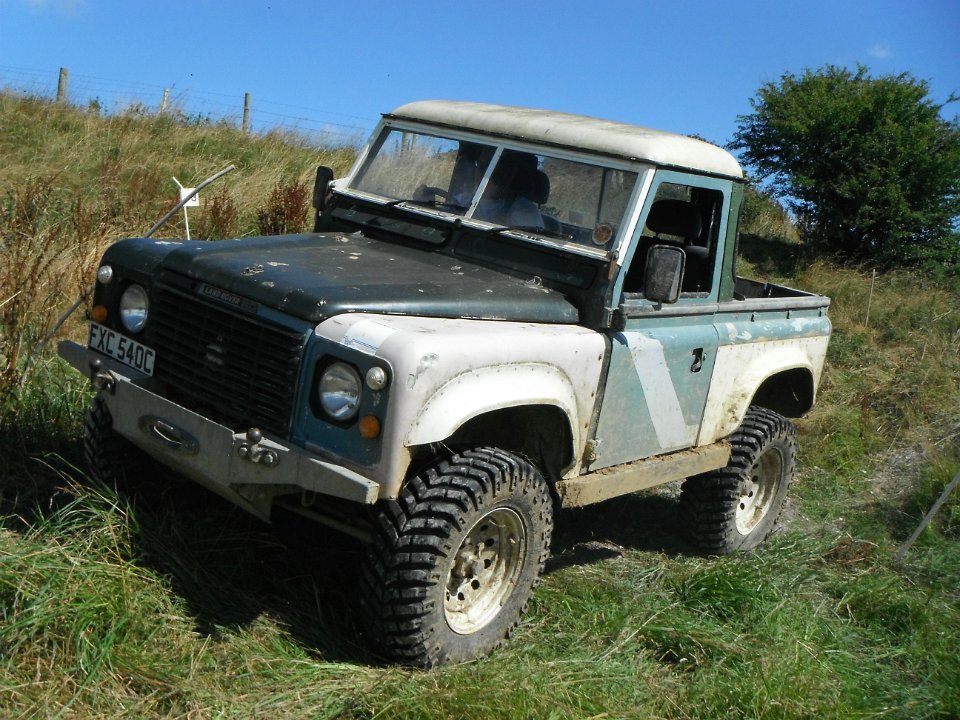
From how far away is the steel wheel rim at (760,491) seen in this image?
5902mm

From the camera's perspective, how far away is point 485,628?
13.2ft

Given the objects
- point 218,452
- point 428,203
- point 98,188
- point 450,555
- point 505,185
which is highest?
point 505,185

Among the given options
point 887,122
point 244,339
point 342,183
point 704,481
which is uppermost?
point 887,122

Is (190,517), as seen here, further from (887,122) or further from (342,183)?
(887,122)

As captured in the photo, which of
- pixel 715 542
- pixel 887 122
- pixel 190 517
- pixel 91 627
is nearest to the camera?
pixel 91 627

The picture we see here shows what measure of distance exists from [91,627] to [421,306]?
1.52m

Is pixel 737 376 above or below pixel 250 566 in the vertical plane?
above

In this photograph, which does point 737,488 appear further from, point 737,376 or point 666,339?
point 666,339

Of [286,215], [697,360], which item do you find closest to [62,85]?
[286,215]

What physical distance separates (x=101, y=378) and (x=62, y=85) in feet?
39.6

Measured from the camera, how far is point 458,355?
11.7ft

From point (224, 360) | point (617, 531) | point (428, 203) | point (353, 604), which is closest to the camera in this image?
point (224, 360)

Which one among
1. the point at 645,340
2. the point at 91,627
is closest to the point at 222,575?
the point at 91,627

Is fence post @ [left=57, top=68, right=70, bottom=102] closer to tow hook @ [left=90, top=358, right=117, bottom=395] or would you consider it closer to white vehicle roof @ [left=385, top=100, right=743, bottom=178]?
white vehicle roof @ [left=385, top=100, right=743, bottom=178]
